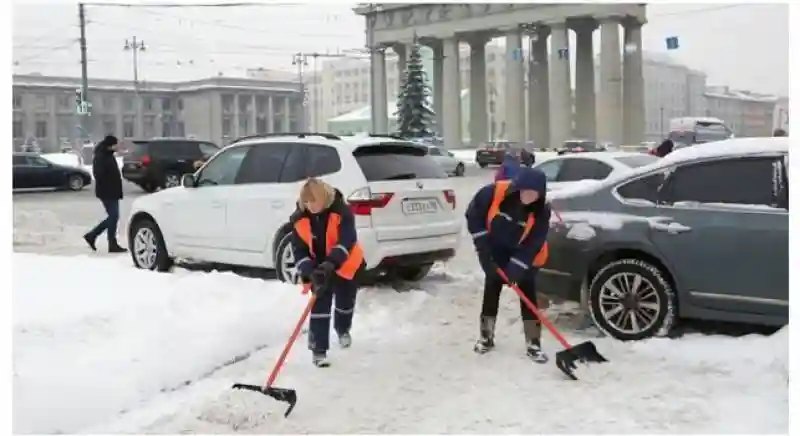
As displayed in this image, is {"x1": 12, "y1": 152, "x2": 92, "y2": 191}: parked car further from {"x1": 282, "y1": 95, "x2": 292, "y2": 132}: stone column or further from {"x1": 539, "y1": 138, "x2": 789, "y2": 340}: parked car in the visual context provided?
{"x1": 539, "y1": 138, "x2": 789, "y2": 340}: parked car

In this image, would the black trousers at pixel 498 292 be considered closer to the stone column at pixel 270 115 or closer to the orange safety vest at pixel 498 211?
the orange safety vest at pixel 498 211

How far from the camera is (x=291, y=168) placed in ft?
30.1

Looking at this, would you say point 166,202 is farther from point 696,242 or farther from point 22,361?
point 696,242

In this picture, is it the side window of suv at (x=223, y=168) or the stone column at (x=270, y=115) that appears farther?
the stone column at (x=270, y=115)

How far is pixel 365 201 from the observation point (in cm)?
831

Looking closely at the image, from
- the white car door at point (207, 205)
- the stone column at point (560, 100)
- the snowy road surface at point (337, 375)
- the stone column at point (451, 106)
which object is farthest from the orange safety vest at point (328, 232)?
the stone column at point (451, 106)

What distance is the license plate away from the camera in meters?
8.54

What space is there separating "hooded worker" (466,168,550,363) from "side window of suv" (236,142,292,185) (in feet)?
11.4

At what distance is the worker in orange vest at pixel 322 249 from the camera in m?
6.05

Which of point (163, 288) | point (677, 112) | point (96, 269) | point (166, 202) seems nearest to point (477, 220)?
point (163, 288)

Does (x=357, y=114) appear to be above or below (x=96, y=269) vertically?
above

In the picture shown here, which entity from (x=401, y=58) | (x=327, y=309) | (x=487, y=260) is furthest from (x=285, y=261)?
(x=401, y=58)

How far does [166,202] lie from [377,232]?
320 cm

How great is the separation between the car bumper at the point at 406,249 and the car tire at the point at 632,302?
2.21 m
